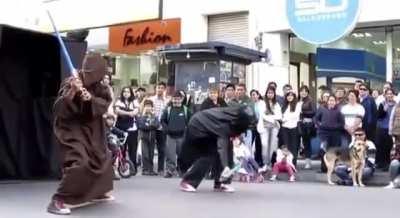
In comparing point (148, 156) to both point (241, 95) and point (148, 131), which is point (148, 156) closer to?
point (148, 131)

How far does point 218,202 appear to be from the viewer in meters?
9.78

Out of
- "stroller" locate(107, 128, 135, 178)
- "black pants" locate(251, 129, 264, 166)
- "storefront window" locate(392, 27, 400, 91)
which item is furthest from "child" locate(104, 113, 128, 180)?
"storefront window" locate(392, 27, 400, 91)

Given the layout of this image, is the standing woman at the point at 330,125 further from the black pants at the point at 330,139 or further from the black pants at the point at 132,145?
the black pants at the point at 132,145

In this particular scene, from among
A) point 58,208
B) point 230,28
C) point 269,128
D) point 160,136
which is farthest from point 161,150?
point 230,28

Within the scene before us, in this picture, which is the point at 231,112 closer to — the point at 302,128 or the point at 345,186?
the point at 345,186

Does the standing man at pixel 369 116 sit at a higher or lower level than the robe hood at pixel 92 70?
lower

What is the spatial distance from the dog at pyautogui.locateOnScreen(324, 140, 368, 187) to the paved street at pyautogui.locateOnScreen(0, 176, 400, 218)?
73cm

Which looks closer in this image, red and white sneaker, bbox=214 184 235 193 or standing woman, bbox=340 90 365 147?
red and white sneaker, bbox=214 184 235 193

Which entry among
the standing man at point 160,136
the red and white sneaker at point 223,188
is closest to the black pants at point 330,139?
the standing man at point 160,136

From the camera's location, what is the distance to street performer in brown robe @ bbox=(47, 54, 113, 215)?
8516 millimetres

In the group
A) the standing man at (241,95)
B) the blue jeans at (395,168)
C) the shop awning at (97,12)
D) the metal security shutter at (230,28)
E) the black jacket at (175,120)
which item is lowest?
the blue jeans at (395,168)

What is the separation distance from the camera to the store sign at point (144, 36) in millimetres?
22297

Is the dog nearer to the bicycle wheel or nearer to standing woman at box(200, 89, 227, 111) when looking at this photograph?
standing woman at box(200, 89, 227, 111)

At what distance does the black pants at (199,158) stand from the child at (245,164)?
2.19m
